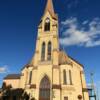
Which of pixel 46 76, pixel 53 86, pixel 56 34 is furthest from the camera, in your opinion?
pixel 56 34

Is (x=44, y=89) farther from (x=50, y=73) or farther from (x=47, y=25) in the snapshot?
(x=47, y=25)

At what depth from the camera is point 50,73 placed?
35500 mm

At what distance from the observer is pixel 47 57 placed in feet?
125

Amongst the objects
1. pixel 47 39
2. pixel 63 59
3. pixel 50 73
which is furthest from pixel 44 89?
pixel 47 39

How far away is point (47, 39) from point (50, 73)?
9.06 meters

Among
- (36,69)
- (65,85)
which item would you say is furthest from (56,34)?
(65,85)

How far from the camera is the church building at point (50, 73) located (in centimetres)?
3400

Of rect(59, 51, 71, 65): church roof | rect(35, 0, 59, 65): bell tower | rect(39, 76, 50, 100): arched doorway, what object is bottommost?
rect(39, 76, 50, 100): arched doorway

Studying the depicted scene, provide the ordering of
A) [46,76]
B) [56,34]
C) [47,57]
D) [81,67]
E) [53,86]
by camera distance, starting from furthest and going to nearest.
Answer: [81,67] → [56,34] → [47,57] → [46,76] → [53,86]

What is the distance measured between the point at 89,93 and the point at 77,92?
532 cm

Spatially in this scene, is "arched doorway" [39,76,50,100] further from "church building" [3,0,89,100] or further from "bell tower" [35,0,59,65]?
"bell tower" [35,0,59,65]

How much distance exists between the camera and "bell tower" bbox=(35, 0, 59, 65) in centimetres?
3828

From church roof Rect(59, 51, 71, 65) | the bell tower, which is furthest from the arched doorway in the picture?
church roof Rect(59, 51, 71, 65)

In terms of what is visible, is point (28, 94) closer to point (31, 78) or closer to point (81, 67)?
point (31, 78)
